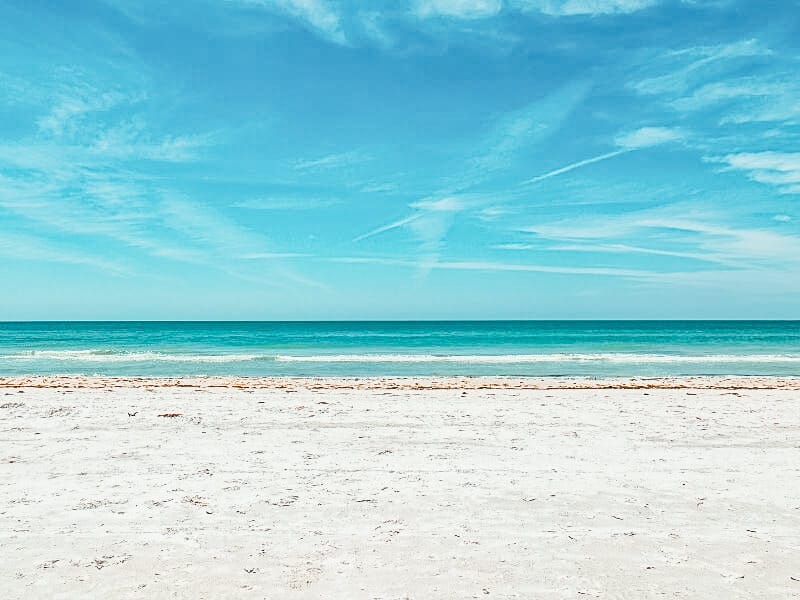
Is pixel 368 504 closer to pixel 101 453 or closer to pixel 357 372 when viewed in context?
pixel 101 453

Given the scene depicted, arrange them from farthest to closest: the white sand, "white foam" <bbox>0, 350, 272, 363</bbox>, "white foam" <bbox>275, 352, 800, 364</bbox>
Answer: "white foam" <bbox>0, 350, 272, 363</bbox> → "white foam" <bbox>275, 352, 800, 364</bbox> → the white sand

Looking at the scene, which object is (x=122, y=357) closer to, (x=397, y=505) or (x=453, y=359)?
(x=453, y=359)

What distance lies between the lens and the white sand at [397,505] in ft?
13.7

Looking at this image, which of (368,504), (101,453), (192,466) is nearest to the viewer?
(368,504)

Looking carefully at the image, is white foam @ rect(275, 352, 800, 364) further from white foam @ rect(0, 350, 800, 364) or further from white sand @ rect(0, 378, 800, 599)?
white sand @ rect(0, 378, 800, 599)

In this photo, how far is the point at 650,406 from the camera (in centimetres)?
1220

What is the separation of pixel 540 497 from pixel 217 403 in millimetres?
8198

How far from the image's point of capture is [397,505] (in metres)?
5.70

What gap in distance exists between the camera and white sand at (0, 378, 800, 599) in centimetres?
417

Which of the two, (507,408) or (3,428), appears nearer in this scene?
(3,428)

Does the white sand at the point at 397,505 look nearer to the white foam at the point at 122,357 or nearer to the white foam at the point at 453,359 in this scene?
the white foam at the point at 453,359

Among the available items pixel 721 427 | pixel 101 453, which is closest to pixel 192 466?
pixel 101 453

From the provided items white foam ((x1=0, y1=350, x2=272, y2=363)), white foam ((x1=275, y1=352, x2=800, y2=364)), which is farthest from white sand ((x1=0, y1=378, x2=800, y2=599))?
white foam ((x1=0, y1=350, x2=272, y2=363))

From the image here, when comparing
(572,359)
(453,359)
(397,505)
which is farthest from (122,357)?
(397,505)
